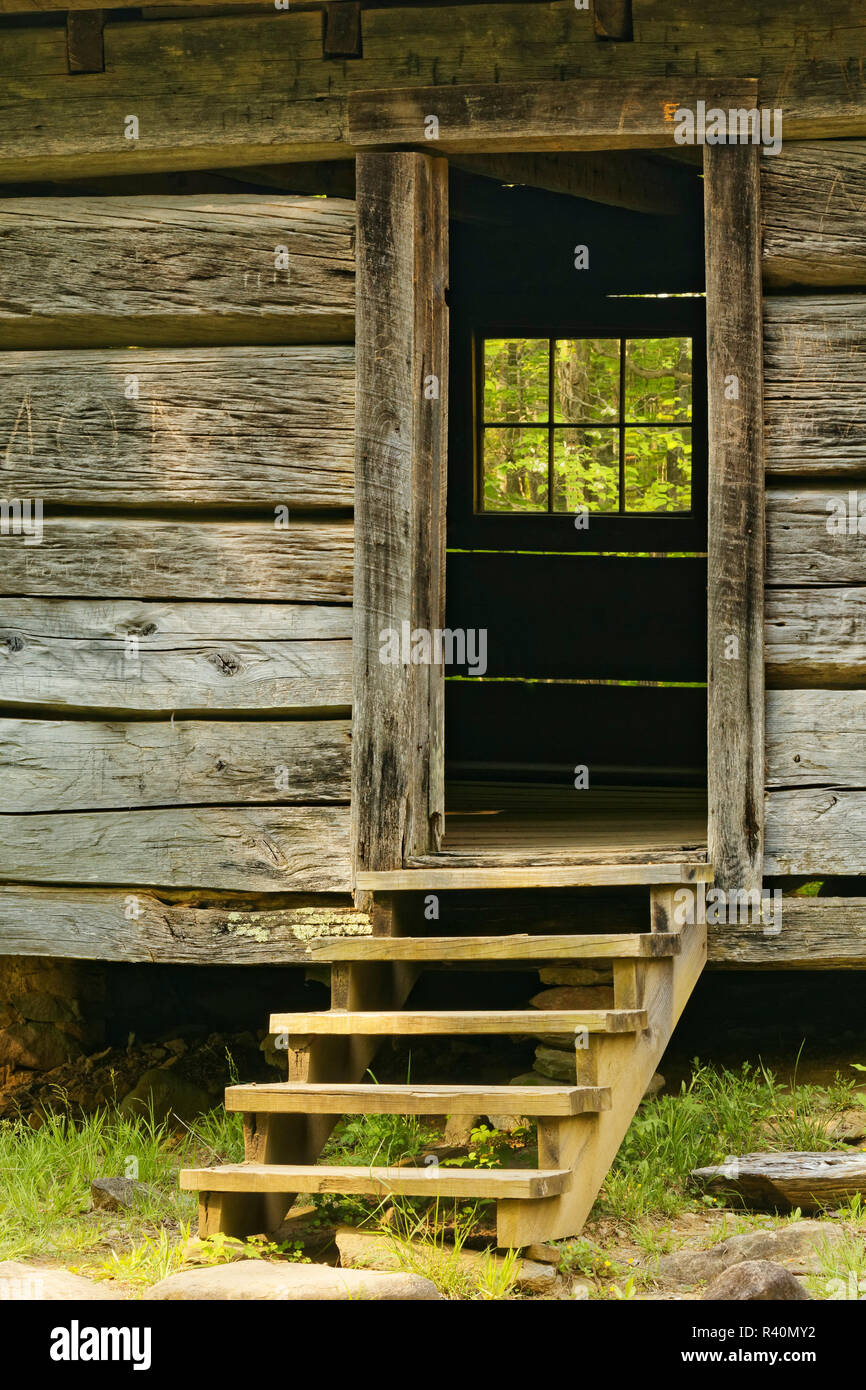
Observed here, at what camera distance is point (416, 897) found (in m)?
4.59

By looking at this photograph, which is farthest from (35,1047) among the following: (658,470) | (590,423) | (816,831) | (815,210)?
(658,470)

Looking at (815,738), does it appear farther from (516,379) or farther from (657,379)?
(516,379)

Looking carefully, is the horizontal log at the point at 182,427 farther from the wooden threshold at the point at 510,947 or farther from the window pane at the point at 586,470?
the window pane at the point at 586,470

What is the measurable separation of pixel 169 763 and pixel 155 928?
55 centimetres

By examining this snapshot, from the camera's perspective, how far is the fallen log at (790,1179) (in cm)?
409

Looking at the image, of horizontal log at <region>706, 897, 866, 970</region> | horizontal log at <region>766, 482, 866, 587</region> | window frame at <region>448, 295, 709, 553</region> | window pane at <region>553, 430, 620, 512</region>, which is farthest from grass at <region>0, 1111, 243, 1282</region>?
window pane at <region>553, 430, 620, 512</region>

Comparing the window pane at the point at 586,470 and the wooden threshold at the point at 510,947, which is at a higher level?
the window pane at the point at 586,470

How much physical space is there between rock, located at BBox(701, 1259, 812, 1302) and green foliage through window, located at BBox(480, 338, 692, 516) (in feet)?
18.3

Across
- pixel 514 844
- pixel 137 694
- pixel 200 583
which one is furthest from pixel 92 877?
pixel 514 844

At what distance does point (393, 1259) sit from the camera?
345cm

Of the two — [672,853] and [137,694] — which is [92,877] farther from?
[672,853]

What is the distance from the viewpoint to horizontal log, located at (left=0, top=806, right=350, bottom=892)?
451 centimetres

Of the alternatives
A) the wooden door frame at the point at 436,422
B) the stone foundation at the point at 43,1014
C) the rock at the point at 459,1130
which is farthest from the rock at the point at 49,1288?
the stone foundation at the point at 43,1014

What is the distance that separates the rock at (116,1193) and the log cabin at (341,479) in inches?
25.5
